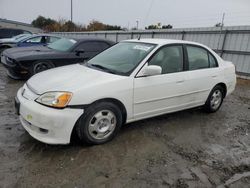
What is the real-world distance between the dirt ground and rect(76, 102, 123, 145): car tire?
147mm

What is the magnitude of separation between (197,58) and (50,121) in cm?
313

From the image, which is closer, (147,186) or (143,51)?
(147,186)

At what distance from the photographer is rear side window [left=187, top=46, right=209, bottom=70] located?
4373 mm

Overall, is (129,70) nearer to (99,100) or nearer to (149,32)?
(99,100)

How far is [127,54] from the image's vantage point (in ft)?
13.3

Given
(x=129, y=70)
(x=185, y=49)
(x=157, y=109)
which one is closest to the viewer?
(x=129, y=70)

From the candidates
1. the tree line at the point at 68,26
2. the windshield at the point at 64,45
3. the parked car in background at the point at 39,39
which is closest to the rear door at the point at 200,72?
the windshield at the point at 64,45

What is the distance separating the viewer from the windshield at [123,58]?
145 inches

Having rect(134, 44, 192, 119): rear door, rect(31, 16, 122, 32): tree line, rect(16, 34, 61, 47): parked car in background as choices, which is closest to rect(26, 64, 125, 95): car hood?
rect(134, 44, 192, 119): rear door

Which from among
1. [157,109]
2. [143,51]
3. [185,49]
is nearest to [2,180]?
[157,109]

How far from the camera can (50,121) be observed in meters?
2.88

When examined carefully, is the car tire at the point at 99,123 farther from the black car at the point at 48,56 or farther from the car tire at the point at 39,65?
the car tire at the point at 39,65

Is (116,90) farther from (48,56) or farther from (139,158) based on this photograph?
(48,56)

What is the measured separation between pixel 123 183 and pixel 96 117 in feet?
3.33
